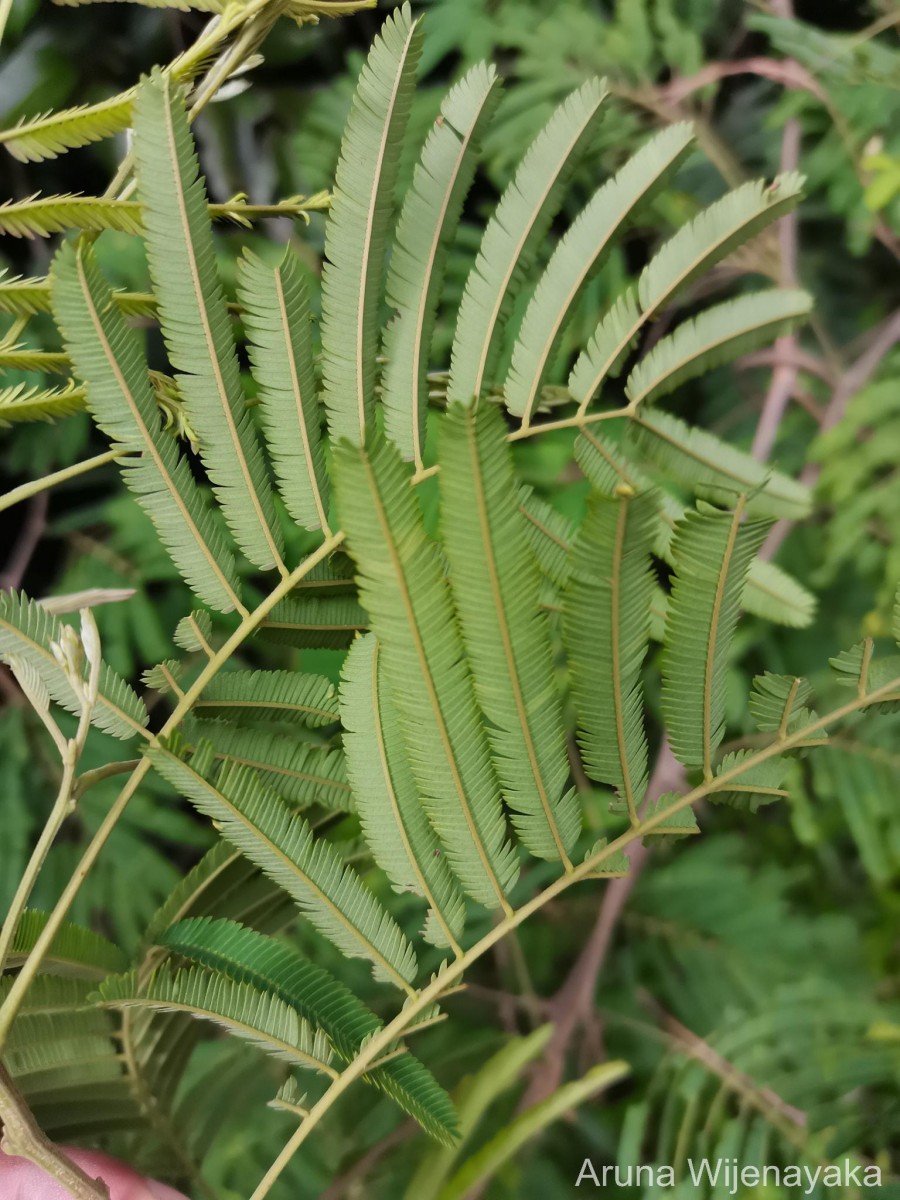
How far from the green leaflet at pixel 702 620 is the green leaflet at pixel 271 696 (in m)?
0.11

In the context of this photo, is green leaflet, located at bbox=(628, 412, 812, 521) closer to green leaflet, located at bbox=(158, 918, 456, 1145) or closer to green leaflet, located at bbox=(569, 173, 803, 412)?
green leaflet, located at bbox=(569, 173, 803, 412)

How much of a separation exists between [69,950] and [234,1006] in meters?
0.06

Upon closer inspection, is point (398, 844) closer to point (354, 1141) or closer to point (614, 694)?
point (614, 694)

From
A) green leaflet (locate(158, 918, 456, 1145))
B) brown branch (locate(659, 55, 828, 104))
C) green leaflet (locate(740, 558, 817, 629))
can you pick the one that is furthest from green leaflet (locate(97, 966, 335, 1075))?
brown branch (locate(659, 55, 828, 104))

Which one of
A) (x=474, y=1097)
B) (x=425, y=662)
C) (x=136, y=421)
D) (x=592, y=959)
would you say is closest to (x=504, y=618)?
(x=425, y=662)

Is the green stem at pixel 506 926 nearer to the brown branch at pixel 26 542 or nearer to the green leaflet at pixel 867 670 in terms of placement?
the green leaflet at pixel 867 670

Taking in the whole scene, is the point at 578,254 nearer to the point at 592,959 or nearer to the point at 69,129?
the point at 69,129

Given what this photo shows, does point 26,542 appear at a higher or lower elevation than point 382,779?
higher

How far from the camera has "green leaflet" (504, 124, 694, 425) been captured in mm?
268

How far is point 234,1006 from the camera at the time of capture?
260mm

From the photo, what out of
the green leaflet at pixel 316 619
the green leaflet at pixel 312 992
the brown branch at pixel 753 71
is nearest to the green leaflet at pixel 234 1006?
the green leaflet at pixel 312 992

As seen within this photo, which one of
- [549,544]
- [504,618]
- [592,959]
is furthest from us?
[592,959]

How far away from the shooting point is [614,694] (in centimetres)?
24

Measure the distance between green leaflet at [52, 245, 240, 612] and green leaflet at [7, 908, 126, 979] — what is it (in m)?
0.11
